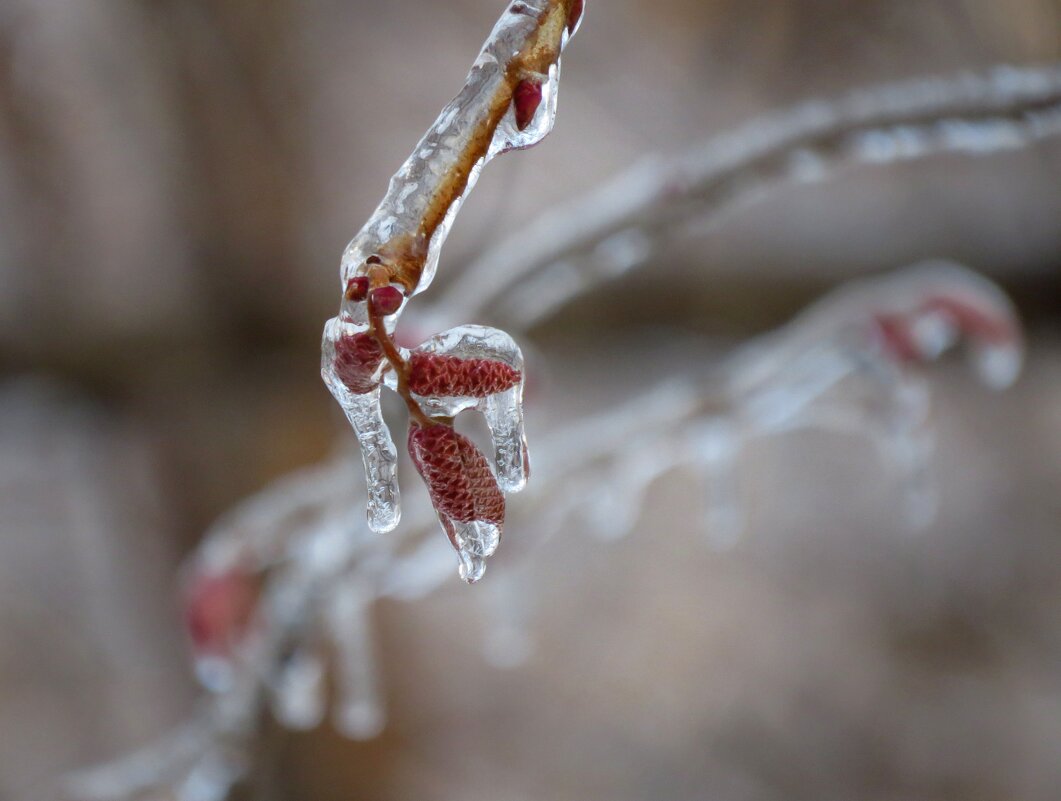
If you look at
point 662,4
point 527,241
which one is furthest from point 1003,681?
point 527,241

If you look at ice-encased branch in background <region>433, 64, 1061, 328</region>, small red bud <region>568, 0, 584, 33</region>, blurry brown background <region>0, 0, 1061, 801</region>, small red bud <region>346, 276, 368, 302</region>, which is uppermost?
blurry brown background <region>0, 0, 1061, 801</region>

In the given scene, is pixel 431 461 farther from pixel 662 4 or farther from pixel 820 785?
pixel 820 785

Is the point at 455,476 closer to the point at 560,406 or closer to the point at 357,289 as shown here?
the point at 357,289

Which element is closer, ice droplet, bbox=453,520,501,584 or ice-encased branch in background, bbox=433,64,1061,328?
ice droplet, bbox=453,520,501,584

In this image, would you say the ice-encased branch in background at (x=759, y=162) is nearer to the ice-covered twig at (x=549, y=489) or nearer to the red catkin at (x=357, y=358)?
the ice-covered twig at (x=549, y=489)

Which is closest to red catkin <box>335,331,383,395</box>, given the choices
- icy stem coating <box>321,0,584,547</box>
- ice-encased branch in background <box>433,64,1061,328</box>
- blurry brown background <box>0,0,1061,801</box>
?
icy stem coating <box>321,0,584,547</box>

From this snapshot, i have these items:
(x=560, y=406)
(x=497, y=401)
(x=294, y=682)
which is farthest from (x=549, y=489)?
(x=560, y=406)

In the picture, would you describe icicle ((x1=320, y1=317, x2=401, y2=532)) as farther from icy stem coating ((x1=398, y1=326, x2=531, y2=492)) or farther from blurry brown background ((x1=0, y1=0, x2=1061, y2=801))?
blurry brown background ((x1=0, y1=0, x2=1061, y2=801))
